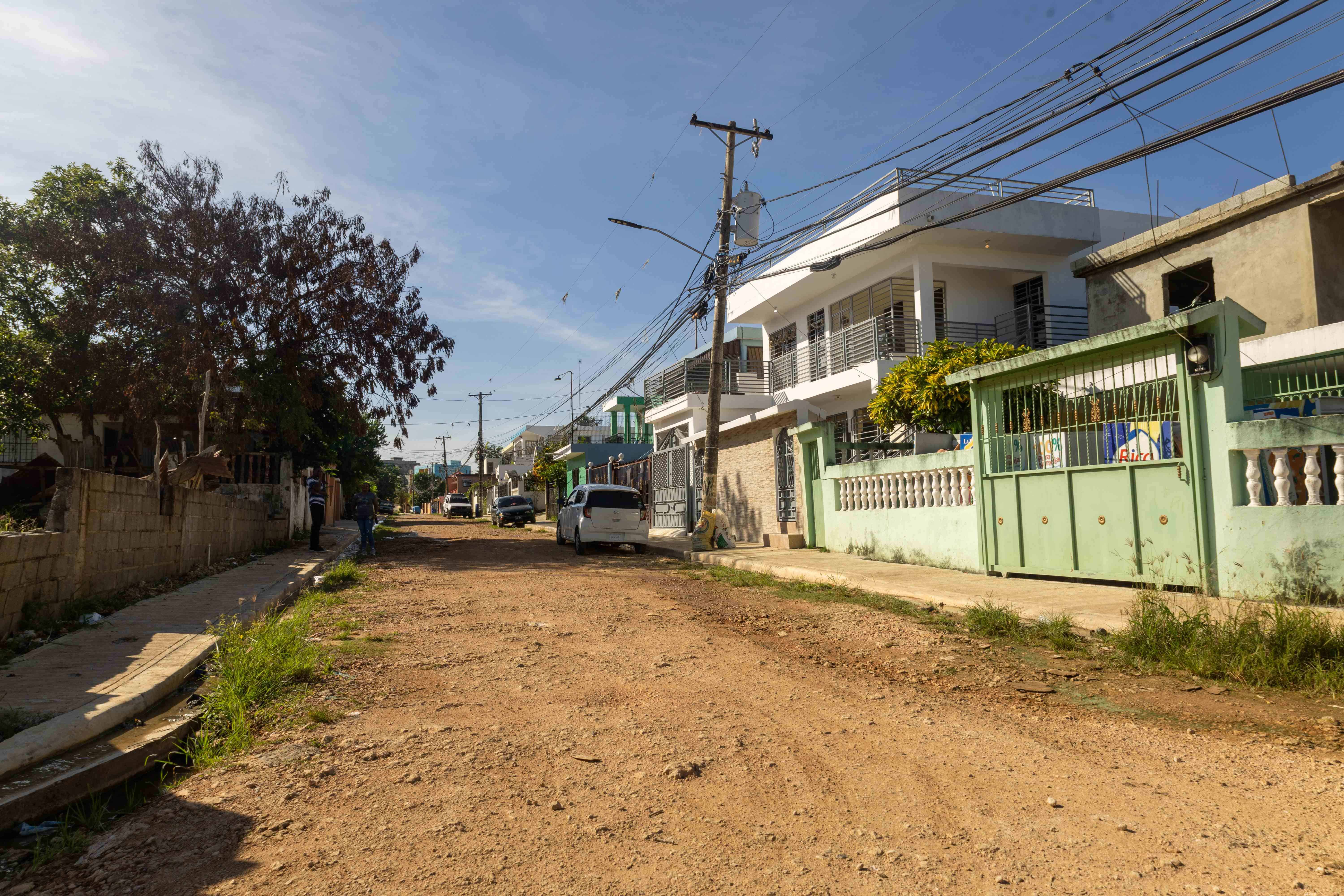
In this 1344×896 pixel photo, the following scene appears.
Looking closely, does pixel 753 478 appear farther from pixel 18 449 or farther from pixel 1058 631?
pixel 18 449

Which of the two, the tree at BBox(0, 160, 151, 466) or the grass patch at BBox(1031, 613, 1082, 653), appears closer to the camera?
the grass patch at BBox(1031, 613, 1082, 653)

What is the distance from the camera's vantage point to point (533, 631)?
7488 mm

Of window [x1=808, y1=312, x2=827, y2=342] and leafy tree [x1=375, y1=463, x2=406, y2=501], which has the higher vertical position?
window [x1=808, y1=312, x2=827, y2=342]

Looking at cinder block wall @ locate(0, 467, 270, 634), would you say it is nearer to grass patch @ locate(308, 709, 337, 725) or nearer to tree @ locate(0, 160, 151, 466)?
grass patch @ locate(308, 709, 337, 725)

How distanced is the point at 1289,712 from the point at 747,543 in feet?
49.4

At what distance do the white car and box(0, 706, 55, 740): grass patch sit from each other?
45.1ft

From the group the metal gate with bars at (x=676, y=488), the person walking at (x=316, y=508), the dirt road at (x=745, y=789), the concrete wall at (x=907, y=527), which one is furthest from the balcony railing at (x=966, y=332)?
the person walking at (x=316, y=508)

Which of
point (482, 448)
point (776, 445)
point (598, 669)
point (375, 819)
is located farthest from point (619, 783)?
point (482, 448)

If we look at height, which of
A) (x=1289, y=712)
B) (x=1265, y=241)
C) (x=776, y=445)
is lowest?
(x=1289, y=712)

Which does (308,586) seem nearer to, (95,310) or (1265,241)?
(95,310)

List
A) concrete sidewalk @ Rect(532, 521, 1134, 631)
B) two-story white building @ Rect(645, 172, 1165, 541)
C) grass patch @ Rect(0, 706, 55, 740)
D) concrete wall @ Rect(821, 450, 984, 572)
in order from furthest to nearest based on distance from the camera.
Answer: two-story white building @ Rect(645, 172, 1165, 541) → concrete wall @ Rect(821, 450, 984, 572) → concrete sidewalk @ Rect(532, 521, 1134, 631) → grass patch @ Rect(0, 706, 55, 740)

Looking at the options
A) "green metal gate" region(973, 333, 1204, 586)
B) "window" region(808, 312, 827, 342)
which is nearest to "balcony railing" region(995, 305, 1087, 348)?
"window" region(808, 312, 827, 342)

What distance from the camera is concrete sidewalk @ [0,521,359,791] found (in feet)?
13.7

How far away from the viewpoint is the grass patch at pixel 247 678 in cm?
425
